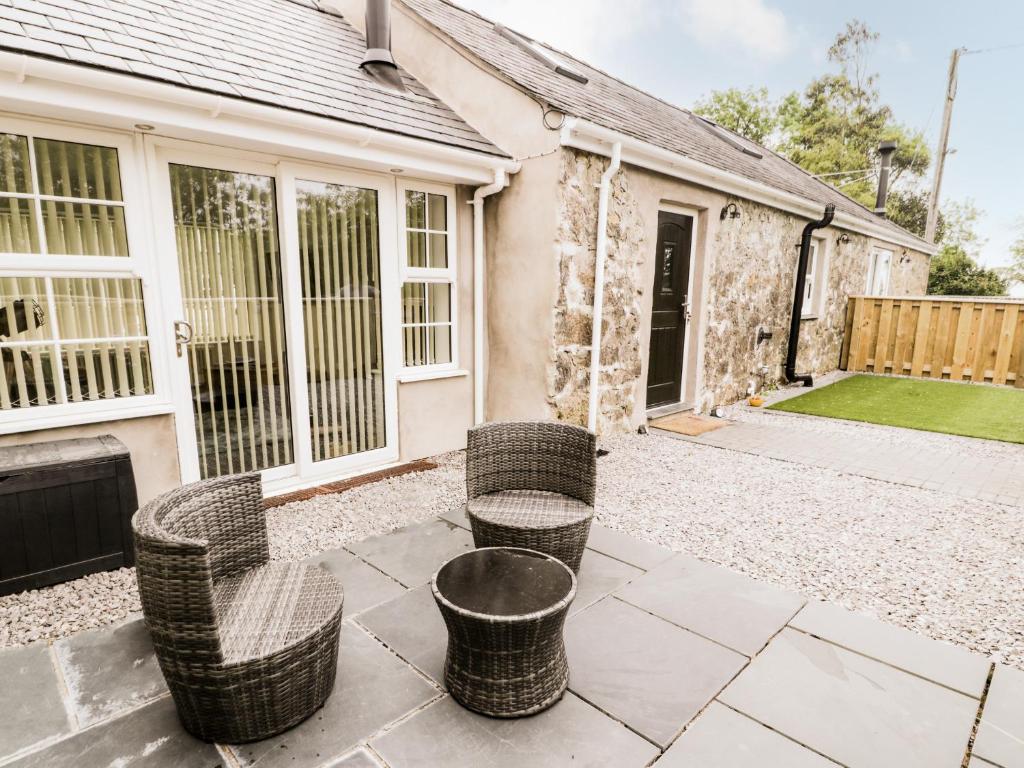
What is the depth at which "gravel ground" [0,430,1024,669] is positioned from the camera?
264 centimetres

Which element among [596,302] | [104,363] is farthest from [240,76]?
[596,302]

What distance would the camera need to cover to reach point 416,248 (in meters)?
4.86

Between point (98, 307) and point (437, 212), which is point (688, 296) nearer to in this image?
point (437, 212)

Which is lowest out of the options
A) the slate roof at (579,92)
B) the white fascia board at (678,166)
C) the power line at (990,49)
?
the white fascia board at (678,166)

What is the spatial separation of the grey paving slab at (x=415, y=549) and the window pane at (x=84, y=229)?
240 centimetres

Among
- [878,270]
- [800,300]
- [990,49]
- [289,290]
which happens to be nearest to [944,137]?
[990,49]

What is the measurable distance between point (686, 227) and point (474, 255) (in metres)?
2.91

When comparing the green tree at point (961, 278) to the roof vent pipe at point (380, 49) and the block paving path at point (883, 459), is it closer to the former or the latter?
the block paving path at point (883, 459)

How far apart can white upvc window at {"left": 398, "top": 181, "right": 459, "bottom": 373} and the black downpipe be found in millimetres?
6362

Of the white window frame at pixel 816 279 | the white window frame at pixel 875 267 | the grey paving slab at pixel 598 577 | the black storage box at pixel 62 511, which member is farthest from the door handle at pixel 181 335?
the white window frame at pixel 875 267

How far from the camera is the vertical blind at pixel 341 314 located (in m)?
4.17

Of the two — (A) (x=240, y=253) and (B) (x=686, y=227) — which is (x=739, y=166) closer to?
(B) (x=686, y=227)

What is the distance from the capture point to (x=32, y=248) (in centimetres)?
307

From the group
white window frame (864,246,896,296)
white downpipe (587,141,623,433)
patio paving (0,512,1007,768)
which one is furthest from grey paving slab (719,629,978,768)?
white window frame (864,246,896,296)
